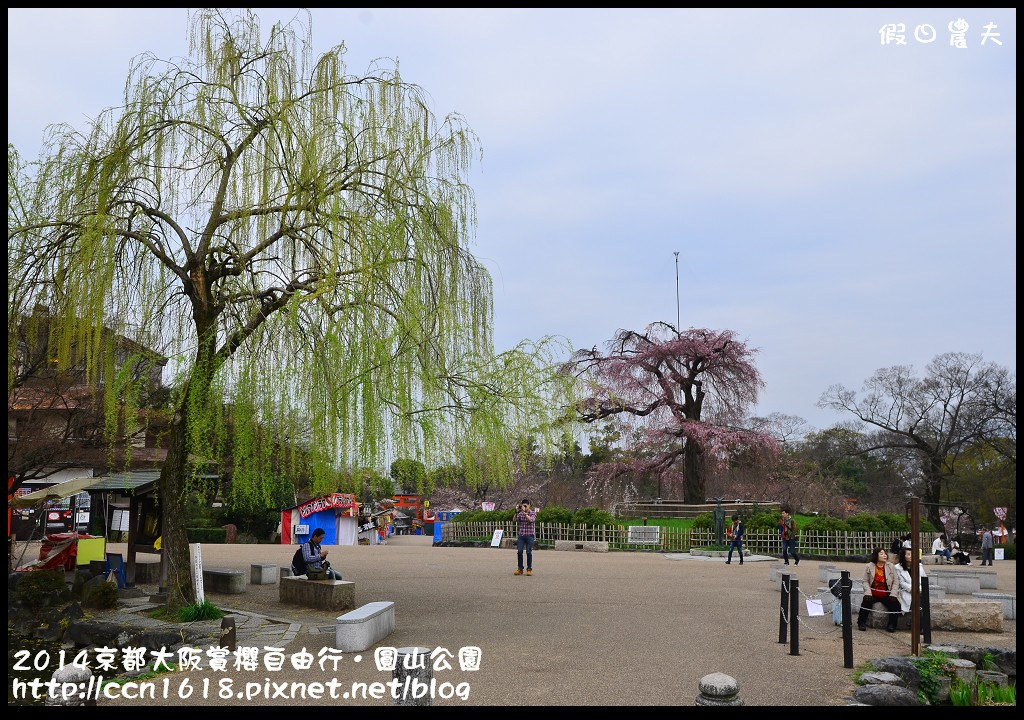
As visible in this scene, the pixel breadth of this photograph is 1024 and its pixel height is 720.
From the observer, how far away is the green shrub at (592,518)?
3108 centimetres

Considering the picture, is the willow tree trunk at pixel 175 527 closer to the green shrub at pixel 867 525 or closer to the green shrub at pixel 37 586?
the green shrub at pixel 37 586

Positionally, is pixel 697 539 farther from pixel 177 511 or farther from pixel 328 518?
pixel 177 511

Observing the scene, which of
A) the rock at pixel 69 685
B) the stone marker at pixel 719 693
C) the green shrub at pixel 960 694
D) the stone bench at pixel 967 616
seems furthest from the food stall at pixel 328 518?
the stone marker at pixel 719 693

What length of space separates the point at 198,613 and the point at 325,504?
2137cm

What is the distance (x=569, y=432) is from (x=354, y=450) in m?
2.70

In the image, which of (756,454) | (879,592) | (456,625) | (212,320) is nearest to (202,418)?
(212,320)

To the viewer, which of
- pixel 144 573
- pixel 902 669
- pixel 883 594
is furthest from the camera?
pixel 144 573

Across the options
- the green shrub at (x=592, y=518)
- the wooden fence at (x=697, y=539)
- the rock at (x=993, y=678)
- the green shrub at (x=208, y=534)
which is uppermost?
the rock at (x=993, y=678)

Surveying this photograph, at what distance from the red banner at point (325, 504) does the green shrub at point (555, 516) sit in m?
7.57

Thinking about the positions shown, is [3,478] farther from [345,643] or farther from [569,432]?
[569,432]

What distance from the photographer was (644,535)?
29969mm

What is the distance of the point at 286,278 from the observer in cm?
1066

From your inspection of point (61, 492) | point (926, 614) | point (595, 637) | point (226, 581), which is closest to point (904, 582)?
point (926, 614)

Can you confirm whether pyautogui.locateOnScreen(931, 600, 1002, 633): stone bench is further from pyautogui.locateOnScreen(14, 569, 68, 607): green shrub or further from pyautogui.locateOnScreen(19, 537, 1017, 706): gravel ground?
pyautogui.locateOnScreen(14, 569, 68, 607): green shrub
